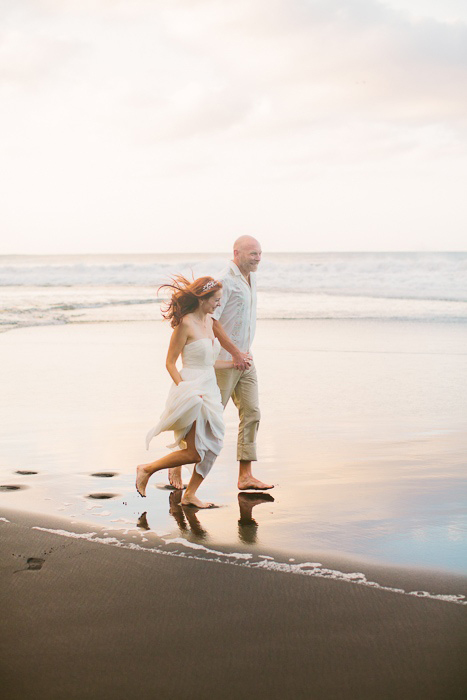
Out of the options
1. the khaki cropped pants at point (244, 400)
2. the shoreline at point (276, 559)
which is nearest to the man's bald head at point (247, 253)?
the khaki cropped pants at point (244, 400)

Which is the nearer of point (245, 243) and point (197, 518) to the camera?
point (197, 518)

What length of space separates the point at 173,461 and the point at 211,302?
3.64 ft

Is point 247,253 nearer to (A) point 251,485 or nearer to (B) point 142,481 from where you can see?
(A) point 251,485

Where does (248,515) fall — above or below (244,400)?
below

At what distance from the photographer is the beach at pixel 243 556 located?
3.19m

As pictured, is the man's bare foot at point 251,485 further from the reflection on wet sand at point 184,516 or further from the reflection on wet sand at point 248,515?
the reflection on wet sand at point 184,516

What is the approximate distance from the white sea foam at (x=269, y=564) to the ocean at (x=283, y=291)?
8246mm

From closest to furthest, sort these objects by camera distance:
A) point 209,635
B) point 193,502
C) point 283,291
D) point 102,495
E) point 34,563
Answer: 1. point 209,635
2. point 34,563
3. point 193,502
4. point 102,495
5. point 283,291

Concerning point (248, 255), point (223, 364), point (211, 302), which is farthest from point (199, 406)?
point (248, 255)

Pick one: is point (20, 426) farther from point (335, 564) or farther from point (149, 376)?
point (335, 564)

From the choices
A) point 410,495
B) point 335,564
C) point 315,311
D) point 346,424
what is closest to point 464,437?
point 346,424

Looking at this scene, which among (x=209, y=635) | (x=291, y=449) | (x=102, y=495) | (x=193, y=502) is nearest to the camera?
(x=209, y=635)

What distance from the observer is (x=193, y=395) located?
5.62 metres

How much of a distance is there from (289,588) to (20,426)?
180 inches
